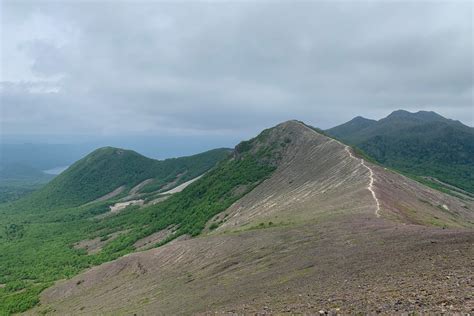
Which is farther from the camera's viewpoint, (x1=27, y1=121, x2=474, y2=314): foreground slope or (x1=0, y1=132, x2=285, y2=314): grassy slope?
(x1=0, y1=132, x2=285, y2=314): grassy slope

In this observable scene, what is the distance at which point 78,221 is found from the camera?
15725 centimetres

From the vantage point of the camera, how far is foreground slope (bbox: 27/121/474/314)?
83.5ft

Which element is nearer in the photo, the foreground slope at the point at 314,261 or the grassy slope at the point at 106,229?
the foreground slope at the point at 314,261

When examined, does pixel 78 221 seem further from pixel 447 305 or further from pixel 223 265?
pixel 447 305

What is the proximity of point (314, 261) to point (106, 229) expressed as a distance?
10967 cm

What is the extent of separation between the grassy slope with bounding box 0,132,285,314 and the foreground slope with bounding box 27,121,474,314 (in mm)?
10951

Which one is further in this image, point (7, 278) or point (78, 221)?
point (78, 221)

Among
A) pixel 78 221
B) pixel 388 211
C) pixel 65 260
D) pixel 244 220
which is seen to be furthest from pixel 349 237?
pixel 78 221

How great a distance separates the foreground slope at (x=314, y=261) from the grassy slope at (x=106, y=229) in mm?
10951

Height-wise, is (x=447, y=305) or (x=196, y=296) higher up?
(x=447, y=305)

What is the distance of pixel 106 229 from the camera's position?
13238 cm

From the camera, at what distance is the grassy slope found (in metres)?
84.7

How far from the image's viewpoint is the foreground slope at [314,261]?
2544 cm

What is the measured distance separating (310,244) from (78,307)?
3138 centimetres
